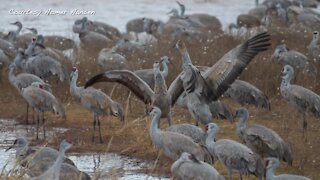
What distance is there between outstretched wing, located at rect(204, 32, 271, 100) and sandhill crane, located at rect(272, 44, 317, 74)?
3768 millimetres

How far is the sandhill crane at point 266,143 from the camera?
995 centimetres

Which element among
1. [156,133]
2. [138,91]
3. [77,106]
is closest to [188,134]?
[156,133]

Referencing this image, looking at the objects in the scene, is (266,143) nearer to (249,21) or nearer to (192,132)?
(192,132)

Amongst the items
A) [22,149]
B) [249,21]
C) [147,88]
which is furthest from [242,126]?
[249,21]

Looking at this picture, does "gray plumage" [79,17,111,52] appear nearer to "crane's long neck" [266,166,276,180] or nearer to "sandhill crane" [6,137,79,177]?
"sandhill crane" [6,137,79,177]

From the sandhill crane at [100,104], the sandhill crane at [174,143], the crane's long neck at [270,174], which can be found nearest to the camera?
the crane's long neck at [270,174]

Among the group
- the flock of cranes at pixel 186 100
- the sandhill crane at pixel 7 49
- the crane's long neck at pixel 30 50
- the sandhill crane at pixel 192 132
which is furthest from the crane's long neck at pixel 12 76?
the sandhill crane at pixel 192 132

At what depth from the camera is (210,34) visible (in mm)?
20000

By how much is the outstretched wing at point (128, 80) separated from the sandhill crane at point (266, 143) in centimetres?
166

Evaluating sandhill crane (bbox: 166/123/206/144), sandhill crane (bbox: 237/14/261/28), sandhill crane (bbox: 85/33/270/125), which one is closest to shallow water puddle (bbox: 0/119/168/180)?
sandhill crane (bbox: 166/123/206/144)

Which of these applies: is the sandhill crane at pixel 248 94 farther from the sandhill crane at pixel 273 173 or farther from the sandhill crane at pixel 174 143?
the sandhill crane at pixel 273 173

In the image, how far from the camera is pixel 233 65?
11250 mm

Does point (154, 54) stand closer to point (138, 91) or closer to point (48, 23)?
point (138, 91)

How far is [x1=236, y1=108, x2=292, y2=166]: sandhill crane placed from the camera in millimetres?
9945
